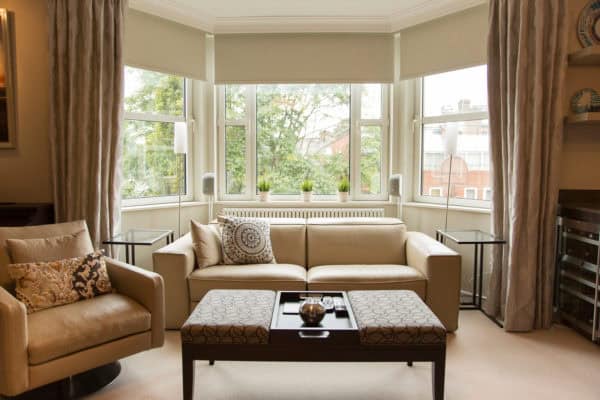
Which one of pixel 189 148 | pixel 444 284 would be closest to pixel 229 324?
pixel 444 284

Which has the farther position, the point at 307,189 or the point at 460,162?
the point at 307,189

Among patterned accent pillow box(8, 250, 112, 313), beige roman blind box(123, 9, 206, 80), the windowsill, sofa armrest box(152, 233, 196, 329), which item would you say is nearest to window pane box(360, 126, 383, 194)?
the windowsill

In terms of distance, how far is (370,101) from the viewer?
4.76 meters

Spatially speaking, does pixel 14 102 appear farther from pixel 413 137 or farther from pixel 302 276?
pixel 413 137

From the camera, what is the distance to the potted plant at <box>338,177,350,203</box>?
4656 mm

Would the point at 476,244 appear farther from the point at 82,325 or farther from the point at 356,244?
the point at 82,325

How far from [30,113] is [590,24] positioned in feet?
14.3

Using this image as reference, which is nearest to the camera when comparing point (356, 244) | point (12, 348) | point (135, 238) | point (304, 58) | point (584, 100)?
point (12, 348)

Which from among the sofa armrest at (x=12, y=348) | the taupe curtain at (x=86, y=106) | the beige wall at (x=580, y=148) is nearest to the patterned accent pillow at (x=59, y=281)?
the sofa armrest at (x=12, y=348)

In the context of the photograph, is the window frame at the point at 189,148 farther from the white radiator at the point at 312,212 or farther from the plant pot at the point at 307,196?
the plant pot at the point at 307,196

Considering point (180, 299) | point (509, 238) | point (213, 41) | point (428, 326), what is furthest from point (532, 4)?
point (180, 299)

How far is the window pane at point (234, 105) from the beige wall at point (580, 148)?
9.78ft

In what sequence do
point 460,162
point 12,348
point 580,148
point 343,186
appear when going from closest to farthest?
point 12,348
point 580,148
point 460,162
point 343,186

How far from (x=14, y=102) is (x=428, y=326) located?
3.48m
